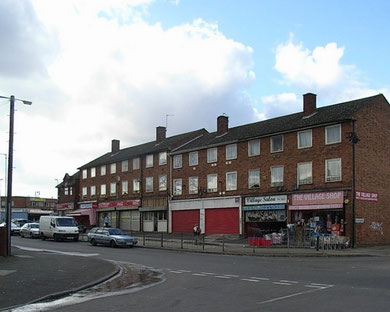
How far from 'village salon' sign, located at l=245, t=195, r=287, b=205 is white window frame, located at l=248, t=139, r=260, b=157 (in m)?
3.66

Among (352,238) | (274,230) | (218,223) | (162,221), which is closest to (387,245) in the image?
(352,238)

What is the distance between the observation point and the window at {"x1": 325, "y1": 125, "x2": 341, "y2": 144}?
109 ft

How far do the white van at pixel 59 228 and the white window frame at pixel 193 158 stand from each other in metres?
12.6

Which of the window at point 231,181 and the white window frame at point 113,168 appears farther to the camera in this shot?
the white window frame at point 113,168

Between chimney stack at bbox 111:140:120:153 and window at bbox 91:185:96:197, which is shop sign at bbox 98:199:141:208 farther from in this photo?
chimney stack at bbox 111:140:120:153

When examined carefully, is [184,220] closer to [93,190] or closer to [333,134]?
[333,134]

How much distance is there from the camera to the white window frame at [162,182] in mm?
48906

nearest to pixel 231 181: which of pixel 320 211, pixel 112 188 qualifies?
pixel 320 211

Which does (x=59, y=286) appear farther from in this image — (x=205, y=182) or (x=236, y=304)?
(x=205, y=182)

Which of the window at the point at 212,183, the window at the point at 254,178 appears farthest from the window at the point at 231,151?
the window at the point at 254,178

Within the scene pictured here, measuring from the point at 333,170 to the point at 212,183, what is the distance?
12.9 m

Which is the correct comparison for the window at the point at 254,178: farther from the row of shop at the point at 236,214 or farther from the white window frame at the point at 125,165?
the white window frame at the point at 125,165

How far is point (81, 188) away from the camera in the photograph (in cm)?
6494

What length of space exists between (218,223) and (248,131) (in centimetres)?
841
